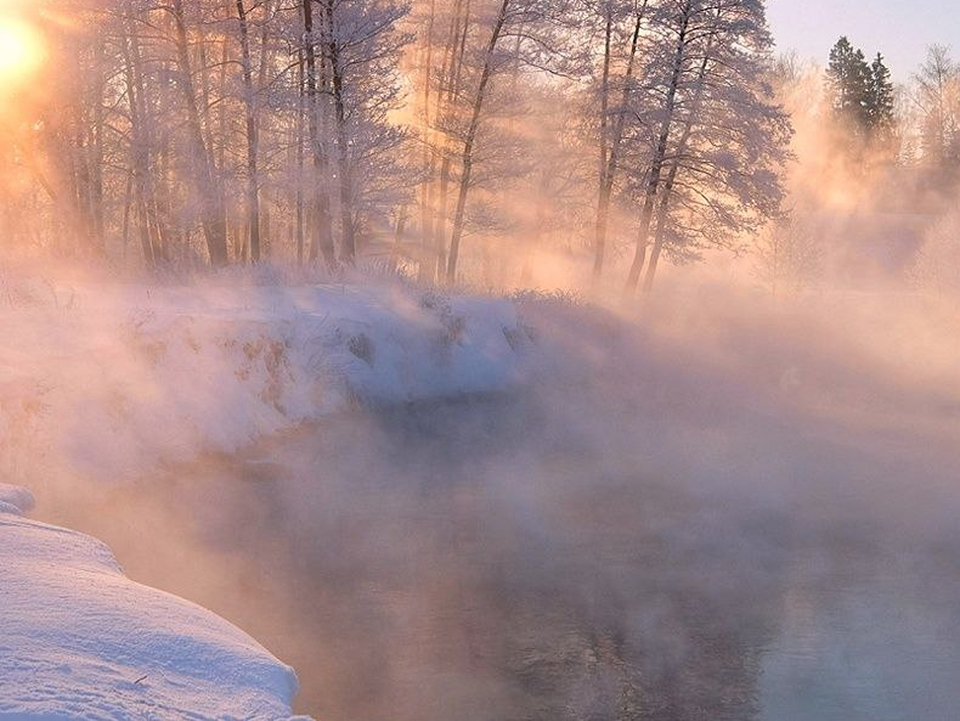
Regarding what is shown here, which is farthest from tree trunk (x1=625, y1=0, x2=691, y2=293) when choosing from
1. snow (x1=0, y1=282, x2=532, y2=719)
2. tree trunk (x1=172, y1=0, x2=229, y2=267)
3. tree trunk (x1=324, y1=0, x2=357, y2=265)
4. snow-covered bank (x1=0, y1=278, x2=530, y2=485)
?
tree trunk (x1=172, y1=0, x2=229, y2=267)

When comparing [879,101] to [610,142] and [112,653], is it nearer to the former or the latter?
[610,142]

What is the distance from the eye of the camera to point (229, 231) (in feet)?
96.2

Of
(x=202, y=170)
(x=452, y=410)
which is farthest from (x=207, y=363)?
(x=202, y=170)

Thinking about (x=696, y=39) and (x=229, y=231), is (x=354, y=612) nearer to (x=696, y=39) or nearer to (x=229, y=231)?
(x=696, y=39)

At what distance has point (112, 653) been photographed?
420 centimetres

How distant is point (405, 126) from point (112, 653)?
1875 cm

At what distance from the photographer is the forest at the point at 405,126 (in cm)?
1967

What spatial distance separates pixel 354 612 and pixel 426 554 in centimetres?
155

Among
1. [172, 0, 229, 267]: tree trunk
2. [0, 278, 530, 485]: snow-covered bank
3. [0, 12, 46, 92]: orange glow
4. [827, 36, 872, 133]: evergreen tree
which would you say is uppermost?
[827, 36, 872, 133]: evergreen tree

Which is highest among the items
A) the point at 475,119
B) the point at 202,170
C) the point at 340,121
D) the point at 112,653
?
the point at 475,119

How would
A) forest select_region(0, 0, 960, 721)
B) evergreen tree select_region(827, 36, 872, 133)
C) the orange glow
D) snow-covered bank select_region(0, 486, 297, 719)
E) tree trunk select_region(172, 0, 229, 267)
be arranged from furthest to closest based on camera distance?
evergreen tree select_region(827, 36, 872, 133), the orange glow, tree trunk select_region(172, 0, 229, 267), forest select_region(0, 0, 960, 721), snow-covered bank select_region(0, 486, 297, 719)

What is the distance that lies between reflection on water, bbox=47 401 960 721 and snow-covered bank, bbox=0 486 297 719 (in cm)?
124

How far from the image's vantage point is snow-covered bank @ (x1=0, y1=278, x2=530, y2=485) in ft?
30.5

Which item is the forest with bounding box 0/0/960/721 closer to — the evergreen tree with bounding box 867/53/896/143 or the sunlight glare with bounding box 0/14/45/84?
the sunlight glare with bounding box 0/14/45/84
